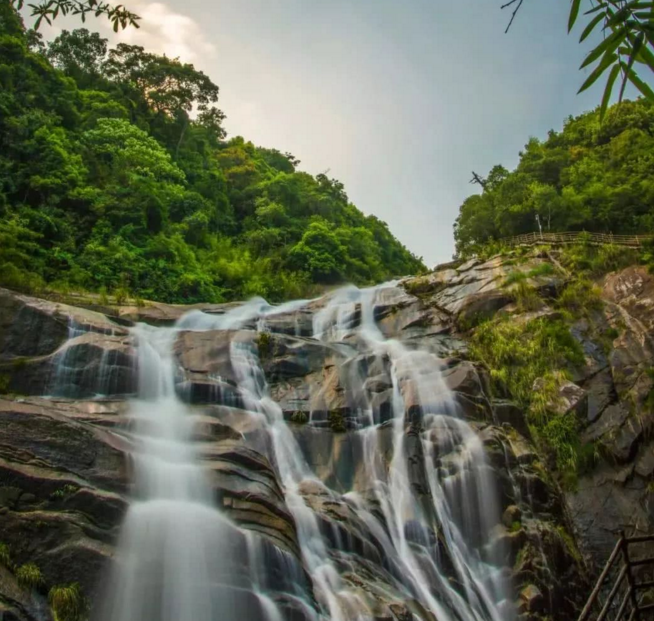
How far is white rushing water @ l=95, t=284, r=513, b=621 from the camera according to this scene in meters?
6.79

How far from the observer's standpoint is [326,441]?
12000 mm

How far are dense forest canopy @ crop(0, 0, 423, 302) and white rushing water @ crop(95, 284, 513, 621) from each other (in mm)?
7388

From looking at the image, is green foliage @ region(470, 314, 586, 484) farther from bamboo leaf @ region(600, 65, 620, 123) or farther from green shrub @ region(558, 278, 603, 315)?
bamboo leaf @ region(600, 65, 620, 123)

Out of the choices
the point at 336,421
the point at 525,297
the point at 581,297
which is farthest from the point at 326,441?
the point at 581,297

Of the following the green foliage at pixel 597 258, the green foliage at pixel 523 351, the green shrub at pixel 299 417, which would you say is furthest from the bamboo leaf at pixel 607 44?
the green foliage at pixel 597 258

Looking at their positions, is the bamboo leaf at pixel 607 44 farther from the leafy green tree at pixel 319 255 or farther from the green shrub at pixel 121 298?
the leafy green tree at pixel 319 255

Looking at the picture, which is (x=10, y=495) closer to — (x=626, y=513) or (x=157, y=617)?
(x=157, y=617)

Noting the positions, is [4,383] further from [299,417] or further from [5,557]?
[299,417]

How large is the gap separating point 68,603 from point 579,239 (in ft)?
69.7

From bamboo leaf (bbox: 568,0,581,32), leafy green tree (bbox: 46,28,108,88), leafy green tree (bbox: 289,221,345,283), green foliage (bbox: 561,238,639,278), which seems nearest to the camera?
bamboo leaf (bbox: 568,0,581,32)

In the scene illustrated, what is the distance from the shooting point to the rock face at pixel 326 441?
23.2 feet

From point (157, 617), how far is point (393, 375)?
8.93 meters

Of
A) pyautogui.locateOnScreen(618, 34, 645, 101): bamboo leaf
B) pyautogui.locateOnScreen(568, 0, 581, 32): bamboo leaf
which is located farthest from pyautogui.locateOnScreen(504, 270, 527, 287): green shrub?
pyautogui.locateOnScreen(568, 0, 581, 32): bamboo leaf

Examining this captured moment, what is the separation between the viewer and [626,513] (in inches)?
456
